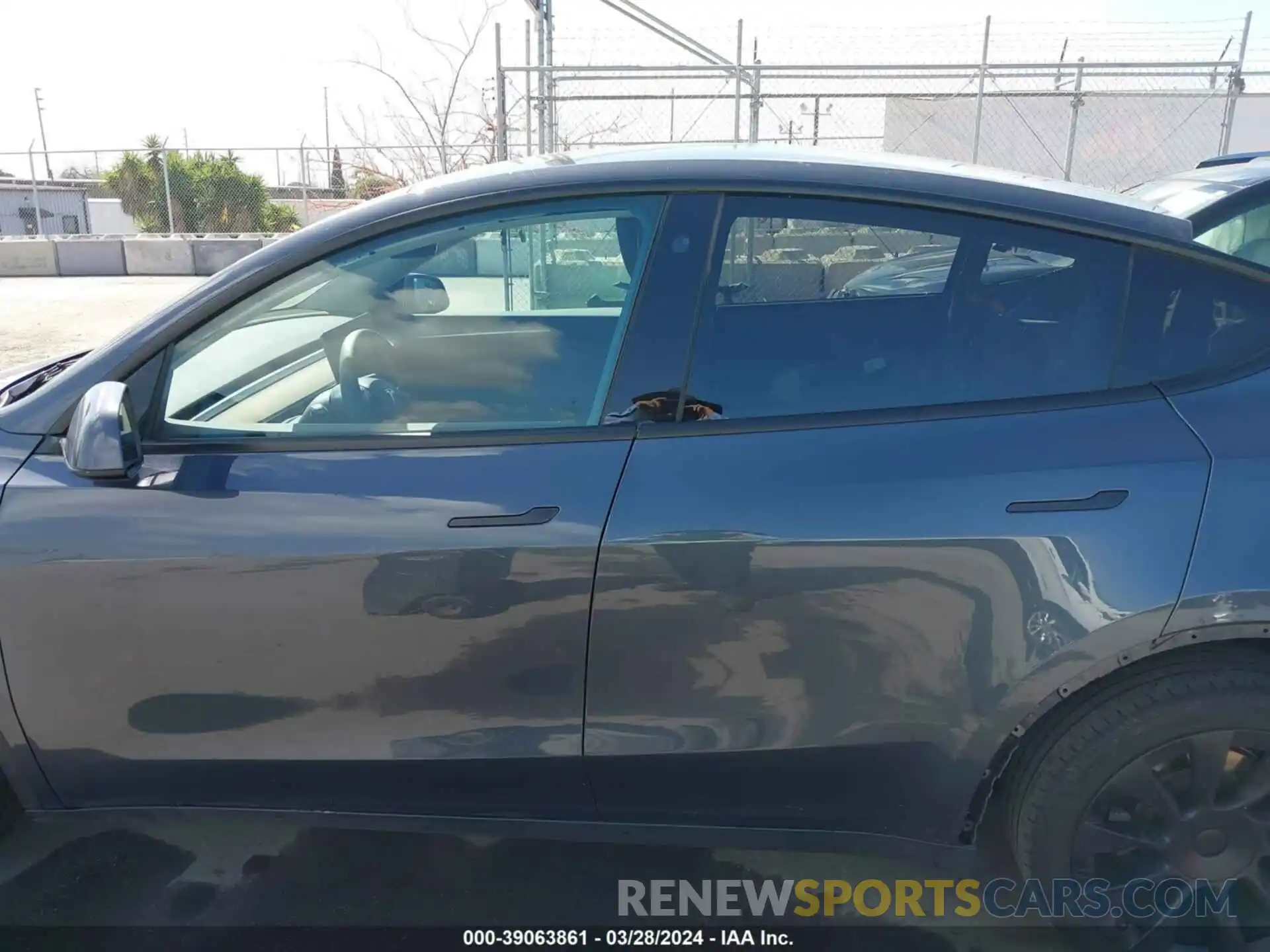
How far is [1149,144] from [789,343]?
40.4 feet

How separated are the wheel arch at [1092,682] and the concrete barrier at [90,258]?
20.1 m

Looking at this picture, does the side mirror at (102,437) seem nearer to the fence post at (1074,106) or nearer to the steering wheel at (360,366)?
the steering wheel at (360,366)

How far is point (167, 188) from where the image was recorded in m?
17.4

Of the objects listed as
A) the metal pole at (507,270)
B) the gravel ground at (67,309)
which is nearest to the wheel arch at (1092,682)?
the metal pole at (507,270)

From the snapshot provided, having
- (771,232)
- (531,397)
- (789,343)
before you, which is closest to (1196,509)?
(789,343)

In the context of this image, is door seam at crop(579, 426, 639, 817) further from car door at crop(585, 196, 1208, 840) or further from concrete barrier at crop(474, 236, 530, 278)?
concrete barrier at crop(474, 236, 530, 278)

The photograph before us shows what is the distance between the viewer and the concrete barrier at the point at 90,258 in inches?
708

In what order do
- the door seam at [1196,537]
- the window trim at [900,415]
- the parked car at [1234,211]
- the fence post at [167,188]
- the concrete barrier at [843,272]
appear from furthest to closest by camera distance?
1. the fence post at [167,188]
2. the parked car at [1234,211]
3. the concrete barrier at [843,272]
4. the window trim at [900,415]
5. the door seam at [1196,537]

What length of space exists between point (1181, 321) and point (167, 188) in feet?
63.1

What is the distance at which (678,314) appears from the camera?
6.41 feet

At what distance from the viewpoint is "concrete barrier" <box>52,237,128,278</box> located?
1798cm

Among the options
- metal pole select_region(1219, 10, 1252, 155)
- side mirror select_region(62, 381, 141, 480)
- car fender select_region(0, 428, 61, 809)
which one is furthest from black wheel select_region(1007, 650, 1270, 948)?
metal pole select_region(1219, 10, 1252, 155)

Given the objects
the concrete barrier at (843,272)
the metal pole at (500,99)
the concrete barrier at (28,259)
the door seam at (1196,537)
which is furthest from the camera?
the concrete barrier at (28,259)

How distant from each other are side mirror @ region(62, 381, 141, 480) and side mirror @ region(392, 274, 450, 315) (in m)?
0.64
